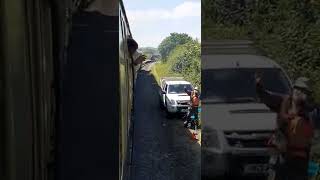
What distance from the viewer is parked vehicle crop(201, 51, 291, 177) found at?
3248 millimetres

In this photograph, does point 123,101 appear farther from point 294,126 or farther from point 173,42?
point 173,42

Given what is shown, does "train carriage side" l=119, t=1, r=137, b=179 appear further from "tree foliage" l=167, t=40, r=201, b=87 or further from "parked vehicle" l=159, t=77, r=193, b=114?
"tree foliage" l=167, t=40, r=201, b=87

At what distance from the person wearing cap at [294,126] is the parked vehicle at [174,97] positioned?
42.3 feet

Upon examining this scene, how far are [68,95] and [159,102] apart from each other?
14.5 m

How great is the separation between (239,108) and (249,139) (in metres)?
0.20

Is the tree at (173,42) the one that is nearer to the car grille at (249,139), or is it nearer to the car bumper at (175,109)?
the car bumper at (175,109)

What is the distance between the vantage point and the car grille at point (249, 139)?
325 centimetres

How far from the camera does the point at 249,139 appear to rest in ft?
10.7

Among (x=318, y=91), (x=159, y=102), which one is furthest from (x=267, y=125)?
(x=159, y=102)

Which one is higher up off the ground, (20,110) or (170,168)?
(20,110)

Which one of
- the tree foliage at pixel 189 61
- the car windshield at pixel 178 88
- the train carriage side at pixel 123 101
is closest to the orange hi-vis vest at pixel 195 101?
the car windshield at pixel 178 88

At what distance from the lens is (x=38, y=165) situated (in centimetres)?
291

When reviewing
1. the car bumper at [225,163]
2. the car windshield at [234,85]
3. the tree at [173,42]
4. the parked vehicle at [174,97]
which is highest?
the tree at [173,42]

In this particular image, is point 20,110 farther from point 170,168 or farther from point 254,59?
point 170,168
